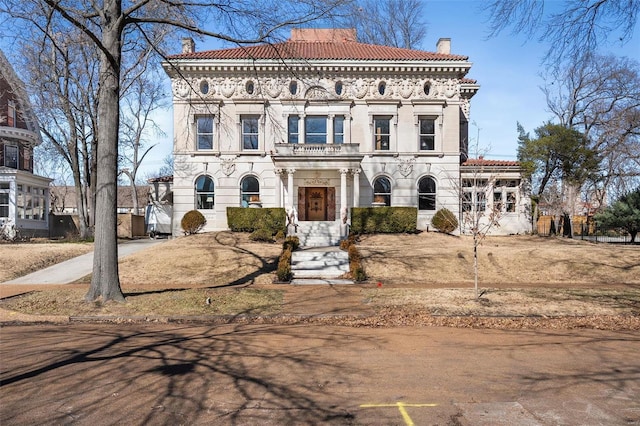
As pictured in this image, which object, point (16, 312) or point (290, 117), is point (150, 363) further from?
point (290, 117)

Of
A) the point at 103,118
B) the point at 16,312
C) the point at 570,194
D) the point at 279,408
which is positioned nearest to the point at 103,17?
the point at 103,118

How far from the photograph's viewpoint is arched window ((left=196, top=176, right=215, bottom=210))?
97.9 ft

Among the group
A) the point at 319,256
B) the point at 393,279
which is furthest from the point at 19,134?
the point at 393,279

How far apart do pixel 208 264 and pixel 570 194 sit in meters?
24.3

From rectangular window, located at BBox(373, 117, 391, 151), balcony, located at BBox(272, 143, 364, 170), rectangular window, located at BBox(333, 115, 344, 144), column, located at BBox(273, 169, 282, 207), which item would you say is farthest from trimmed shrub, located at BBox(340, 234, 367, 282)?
rectangular window, located at BBox(373, 117, 391, 151)

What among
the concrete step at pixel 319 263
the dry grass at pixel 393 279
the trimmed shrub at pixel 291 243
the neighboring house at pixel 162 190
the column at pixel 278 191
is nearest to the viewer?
the dry grass at pixel 393 279

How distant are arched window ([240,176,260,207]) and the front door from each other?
334cm

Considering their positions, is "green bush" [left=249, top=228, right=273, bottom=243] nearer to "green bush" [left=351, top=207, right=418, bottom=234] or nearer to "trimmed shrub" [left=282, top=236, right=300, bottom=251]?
"trimmed shrub" [left=282, top=236, right=300, bottom=251]

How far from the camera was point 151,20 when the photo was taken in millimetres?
11922

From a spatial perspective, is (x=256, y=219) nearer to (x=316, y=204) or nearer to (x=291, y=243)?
(x=291, y=243)

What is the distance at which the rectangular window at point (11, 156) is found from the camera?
33000mm

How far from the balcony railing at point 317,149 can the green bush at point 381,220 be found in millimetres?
3705

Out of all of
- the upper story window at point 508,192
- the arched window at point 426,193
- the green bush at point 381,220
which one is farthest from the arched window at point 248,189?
the upper story window at point 508,192

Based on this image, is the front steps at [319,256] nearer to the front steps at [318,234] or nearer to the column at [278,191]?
the front steps at [318,234]
